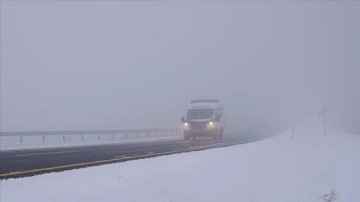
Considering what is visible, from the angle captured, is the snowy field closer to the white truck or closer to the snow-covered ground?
the white truck

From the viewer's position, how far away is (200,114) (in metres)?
44.0

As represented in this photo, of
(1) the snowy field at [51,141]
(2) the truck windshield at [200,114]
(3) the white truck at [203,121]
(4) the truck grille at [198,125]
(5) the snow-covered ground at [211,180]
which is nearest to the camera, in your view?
(5) the snow-covered ground at [211,180]

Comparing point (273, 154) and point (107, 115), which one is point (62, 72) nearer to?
point (107, 115)

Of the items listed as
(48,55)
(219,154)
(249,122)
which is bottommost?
(249,122)

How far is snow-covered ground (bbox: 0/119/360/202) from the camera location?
13047mm

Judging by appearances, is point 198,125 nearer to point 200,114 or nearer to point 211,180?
point 200,114

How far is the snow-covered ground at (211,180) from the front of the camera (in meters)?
13.0

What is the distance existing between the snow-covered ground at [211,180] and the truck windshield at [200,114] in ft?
50.4

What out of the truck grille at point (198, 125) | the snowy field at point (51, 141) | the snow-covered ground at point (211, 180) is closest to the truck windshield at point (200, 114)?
the truck grille at point (198, 125)

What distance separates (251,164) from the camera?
2212 cm

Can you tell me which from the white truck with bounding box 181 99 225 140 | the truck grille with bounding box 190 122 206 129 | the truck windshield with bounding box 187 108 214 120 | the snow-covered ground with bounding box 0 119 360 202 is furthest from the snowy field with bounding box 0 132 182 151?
the snow-covered ground with bounding box 0 119 360 202

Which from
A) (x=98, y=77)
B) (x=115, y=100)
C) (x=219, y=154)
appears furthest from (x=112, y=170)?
(x=98, y=77)

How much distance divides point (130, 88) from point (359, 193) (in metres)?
135

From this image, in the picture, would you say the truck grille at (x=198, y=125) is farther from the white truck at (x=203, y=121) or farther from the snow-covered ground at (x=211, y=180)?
the snow-covered ground at (x=211, y=180)
